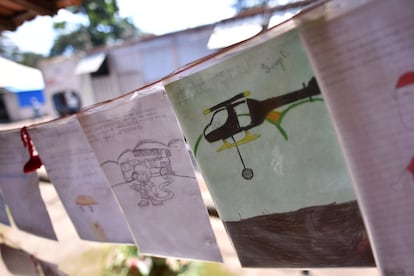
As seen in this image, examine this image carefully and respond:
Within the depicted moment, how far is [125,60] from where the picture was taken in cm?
904

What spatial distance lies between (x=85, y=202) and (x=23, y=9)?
1.25 m

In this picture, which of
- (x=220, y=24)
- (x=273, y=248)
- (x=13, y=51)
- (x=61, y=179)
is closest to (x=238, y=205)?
(x=273, y=248)

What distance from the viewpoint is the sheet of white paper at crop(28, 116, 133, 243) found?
48.2 inches

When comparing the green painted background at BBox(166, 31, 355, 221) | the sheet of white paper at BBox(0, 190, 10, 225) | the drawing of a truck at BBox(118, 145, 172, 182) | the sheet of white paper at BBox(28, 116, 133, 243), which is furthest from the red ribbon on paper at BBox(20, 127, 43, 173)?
the green painted background at BBox(166, 31, 355, 221)

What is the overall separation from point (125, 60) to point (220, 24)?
13.2 feet

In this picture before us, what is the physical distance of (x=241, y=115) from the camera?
2.63 feet

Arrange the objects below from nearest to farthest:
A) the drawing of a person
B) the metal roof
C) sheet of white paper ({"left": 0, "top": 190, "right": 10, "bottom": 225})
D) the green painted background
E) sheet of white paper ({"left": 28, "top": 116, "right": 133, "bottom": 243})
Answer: the green painted background, the drawing of a person, sheet of white paper ({"left": 28, "top": 116, "right": 133, "bottom": 243}), the metal roof, sheet of white paper ({"left": 0, "top": 190, "right": 10, "bottom": 225})

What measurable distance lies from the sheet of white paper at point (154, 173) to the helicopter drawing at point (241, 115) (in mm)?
157

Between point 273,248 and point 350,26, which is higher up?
point 350,26

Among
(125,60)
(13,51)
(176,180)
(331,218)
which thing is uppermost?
(13,51)

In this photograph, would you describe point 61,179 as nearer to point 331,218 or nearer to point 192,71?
point 192,71

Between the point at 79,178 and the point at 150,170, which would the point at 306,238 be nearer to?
the point at 150,170

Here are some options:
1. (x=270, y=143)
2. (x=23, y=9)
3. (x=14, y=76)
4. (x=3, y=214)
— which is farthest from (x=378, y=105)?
(x=14, y=76)

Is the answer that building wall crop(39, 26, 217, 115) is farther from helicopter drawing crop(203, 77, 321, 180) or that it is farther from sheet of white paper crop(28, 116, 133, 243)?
helicopter drawing crop(203, 77, 321, 180)
